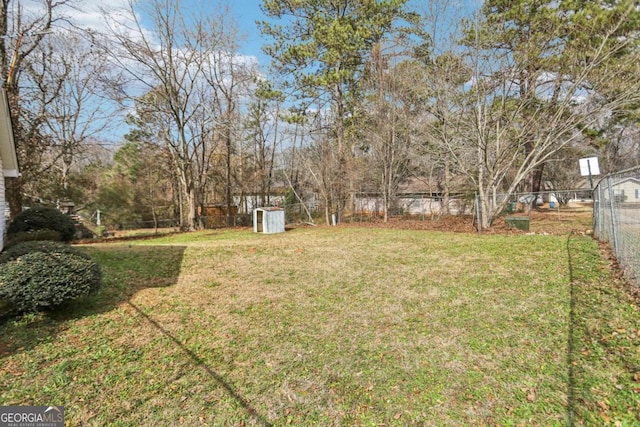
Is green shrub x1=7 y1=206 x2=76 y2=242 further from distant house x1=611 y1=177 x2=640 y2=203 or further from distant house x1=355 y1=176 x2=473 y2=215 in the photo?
distant house x1=611 y1=177 x2=640 y2=203

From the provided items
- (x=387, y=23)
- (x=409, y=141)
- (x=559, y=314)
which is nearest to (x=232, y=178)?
(x=409, y=141)

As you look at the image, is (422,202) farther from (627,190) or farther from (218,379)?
(218,379)

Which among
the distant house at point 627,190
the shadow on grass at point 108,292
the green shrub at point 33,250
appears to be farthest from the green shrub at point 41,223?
the distant house at point 627,190

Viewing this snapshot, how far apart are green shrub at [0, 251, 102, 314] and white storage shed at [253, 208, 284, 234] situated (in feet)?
28.4

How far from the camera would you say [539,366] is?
8.95ft

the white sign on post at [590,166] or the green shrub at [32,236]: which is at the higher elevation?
the white sign on post at [590,166]

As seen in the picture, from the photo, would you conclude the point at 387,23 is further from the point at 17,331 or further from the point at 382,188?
the point at 17,331

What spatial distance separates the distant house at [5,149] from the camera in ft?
20.6

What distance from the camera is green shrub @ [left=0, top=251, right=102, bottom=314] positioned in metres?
3.37

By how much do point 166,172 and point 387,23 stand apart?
14.3 m

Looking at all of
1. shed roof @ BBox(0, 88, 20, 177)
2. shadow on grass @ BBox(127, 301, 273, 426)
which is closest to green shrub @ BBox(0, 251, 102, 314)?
shadow on grass @ BBox(127, 301, 273, 426)

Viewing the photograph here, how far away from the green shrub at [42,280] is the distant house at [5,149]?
3625 millimetres

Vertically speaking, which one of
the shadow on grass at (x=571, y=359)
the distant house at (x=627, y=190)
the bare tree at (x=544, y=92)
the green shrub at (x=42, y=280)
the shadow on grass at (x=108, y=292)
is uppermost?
the bare tree at (x=544, y=92)

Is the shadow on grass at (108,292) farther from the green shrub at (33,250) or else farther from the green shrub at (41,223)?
the green shrub at (41,223)
